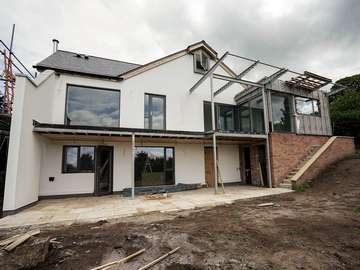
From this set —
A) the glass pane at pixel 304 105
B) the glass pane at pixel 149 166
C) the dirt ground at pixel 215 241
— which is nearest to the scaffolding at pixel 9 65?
the glass pane at pixel 149 166

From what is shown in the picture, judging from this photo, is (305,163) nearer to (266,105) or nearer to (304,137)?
(304,137)

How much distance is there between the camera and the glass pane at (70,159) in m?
7.83

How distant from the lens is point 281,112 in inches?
406

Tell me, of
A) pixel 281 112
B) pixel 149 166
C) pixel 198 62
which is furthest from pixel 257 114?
pixel 149 166

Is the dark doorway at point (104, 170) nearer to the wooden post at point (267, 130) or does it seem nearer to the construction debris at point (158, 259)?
the construction debris at point (158, 259)

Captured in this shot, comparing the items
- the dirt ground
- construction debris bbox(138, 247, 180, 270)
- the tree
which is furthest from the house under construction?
the tree

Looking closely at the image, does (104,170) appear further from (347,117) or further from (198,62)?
(347,117)

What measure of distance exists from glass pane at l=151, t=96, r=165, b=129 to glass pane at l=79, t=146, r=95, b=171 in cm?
312

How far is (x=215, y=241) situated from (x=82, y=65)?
9.86m

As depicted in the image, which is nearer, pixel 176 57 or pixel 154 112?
pixel 154 112

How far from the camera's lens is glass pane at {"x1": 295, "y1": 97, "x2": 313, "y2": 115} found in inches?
423

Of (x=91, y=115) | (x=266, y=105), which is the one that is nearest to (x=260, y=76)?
(x=266, y=105)

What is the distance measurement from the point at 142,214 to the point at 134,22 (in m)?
9.89

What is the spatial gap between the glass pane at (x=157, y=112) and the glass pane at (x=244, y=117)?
5104 millimetres
